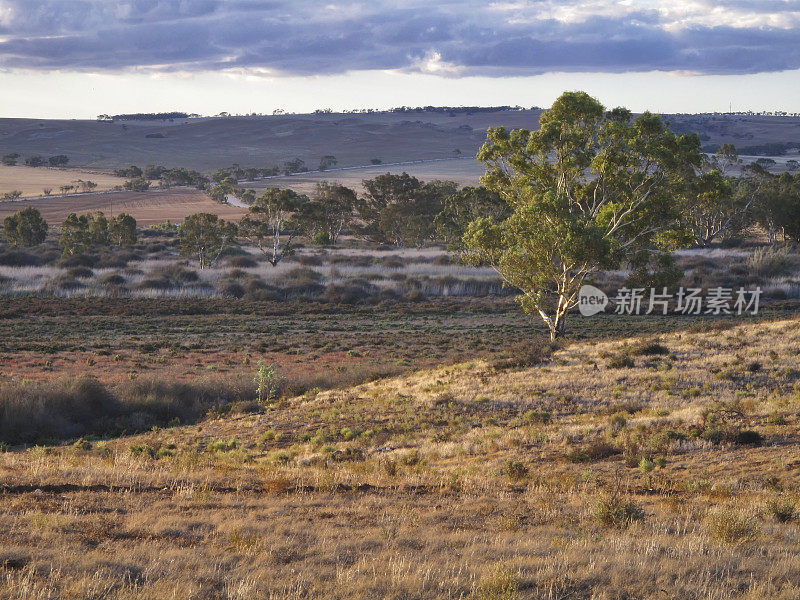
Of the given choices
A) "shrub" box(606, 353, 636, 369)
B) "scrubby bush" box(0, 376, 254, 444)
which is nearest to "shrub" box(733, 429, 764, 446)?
"shrub" box(606, 353, 636, 369)

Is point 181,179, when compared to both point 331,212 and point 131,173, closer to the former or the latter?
point 131,173

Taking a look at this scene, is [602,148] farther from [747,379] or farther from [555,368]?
[747,379]

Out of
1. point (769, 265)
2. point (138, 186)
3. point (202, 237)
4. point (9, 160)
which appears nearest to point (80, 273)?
point (202, 237)

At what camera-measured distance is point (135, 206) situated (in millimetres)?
114188

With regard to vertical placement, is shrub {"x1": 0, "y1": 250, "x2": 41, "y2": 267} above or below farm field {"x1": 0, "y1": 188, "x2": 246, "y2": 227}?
below

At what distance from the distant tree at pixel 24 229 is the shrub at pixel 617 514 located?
7038 centimetres

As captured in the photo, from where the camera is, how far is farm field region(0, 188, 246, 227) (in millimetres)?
99812

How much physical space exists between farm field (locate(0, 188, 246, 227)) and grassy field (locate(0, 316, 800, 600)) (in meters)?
84.0

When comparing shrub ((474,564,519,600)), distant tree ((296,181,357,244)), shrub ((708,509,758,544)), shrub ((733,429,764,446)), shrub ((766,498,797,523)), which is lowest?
shrub ((733,429,764,446))

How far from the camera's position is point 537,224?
2302 centimetres

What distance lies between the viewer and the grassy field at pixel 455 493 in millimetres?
6133

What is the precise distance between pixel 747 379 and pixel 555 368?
520 centimetres

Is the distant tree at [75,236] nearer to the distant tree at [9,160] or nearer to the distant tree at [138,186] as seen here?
the distant tree at [138,186]

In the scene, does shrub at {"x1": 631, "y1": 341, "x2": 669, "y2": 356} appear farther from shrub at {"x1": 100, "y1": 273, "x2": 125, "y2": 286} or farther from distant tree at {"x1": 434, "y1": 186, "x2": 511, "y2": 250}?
distant tree at {"x1": 434, "y1": 186, "x2": 511, "y2": 250}
